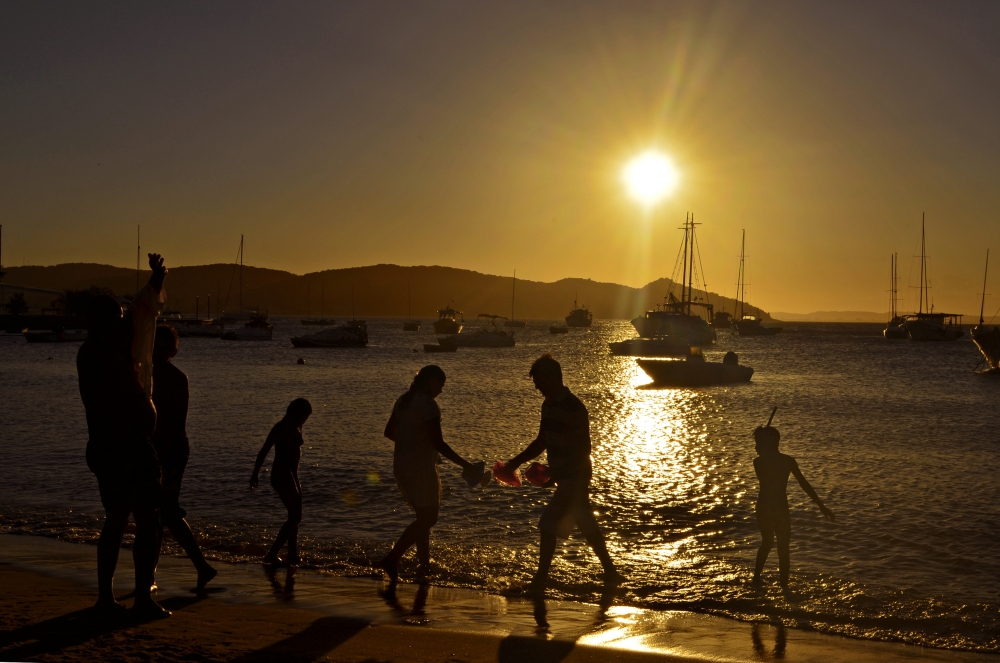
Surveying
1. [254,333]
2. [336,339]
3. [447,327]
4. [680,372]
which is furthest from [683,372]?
[447,327]

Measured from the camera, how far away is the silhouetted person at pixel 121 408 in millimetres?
5262

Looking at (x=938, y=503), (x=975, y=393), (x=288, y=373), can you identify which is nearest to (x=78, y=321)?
(x=288, y=373)

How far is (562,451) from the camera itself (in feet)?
22.2

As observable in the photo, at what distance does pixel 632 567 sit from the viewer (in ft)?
28.4

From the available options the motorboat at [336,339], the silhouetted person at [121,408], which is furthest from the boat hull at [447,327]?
the silhouetted person at [121,408]

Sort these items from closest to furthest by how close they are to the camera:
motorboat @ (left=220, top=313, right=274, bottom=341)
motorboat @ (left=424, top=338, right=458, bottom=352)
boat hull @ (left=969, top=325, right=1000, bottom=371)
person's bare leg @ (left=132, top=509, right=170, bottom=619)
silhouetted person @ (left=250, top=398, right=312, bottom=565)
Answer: person's bare leg @ (left=132, top=509, right=170, bottom=619) → silhouetted person @ (left=250, top=398, right=312, bottom=565) → boat hull @ (left=969, top=325, right=1000, bottom=371) → motorboat @ (left=424, top=338, right=458, bottom=352) → motorboat @ (left=220, top=313, right=274, bottom=341)

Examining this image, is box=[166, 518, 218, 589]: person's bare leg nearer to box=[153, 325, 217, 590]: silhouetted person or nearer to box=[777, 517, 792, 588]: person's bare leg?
box=[153, 325, 217, 590]: silhouetted person

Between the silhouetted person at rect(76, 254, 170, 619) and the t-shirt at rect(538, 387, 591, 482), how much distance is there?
9.56ft

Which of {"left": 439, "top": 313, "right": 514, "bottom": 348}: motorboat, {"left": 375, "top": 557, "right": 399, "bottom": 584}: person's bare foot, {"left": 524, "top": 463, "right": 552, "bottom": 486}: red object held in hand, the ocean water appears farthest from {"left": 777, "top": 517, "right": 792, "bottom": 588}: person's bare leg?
{"left": 439, "top": 313, "right": 514, "bottom": 348}: motorboat

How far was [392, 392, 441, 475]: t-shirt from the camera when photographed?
6719 millimetres

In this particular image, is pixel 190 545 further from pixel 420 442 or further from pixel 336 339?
pixel 336 339

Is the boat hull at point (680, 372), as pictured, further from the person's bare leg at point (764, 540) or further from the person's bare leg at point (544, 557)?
the person's bare leg at point (544, 557)

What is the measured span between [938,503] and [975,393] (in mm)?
37027

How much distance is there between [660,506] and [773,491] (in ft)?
15.8
